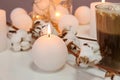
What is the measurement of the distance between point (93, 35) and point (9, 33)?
21 cm

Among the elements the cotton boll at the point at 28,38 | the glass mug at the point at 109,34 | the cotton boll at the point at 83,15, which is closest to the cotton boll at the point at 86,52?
the glass mug at the point at 109,34

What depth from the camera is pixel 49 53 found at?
51 centimetres

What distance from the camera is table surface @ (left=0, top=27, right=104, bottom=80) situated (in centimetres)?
51

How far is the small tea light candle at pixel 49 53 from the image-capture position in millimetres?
510

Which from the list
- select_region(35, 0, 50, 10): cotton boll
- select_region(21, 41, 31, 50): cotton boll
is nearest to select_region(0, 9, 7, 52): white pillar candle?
select_region(21, 41, 31, 50): cotton boll

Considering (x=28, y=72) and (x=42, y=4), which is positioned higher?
(x=42, y=4)

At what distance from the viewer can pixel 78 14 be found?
2.59ft

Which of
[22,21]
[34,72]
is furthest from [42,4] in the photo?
[34,72]

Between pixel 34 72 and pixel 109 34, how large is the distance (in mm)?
159

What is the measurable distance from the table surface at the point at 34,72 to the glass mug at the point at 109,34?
31mm

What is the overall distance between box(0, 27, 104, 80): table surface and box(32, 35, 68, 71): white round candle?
0.02 meters

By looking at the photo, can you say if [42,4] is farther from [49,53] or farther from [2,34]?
[49,53]

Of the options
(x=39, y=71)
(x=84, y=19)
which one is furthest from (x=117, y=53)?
(x=84, y=19)

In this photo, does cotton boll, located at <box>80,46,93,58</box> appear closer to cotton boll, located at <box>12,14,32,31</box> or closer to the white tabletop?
the white tabletop
